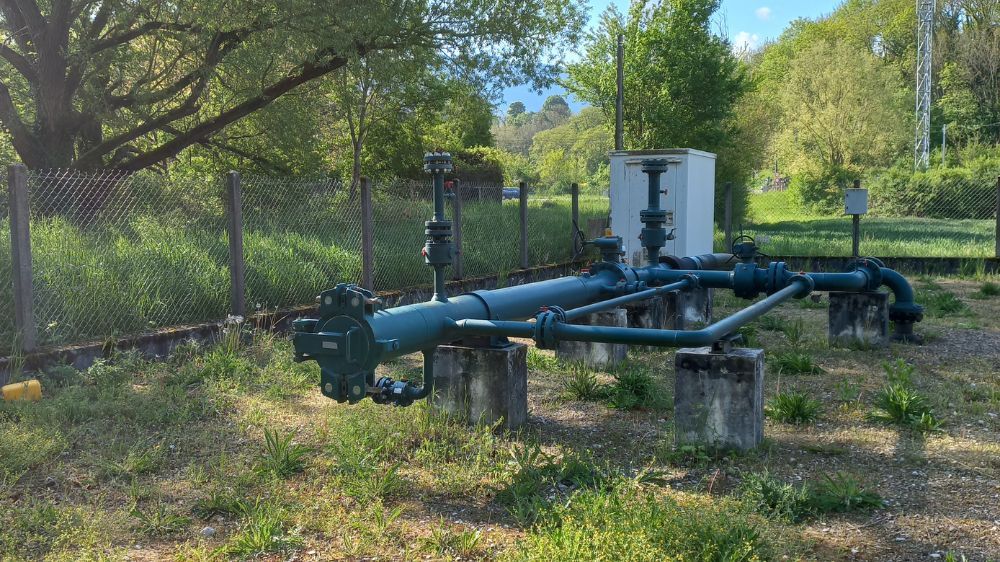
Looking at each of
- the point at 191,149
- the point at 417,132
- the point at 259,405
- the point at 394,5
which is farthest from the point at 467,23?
the point at 259,405

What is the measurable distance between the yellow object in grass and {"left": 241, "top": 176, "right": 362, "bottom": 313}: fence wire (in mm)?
2463

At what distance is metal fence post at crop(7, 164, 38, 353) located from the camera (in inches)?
231

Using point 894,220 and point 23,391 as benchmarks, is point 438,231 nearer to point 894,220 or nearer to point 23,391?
point 23,391

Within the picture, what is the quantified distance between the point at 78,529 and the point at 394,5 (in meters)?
12.0

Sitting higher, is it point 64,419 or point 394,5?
point 394,5

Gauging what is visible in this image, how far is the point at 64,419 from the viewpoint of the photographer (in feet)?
16.2

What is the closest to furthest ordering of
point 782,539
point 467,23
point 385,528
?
point 782,539 < point 385,528 < point 467,23

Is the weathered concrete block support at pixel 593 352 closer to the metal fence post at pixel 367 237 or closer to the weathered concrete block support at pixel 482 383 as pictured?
the weathered concrete block support at pixel 482 383

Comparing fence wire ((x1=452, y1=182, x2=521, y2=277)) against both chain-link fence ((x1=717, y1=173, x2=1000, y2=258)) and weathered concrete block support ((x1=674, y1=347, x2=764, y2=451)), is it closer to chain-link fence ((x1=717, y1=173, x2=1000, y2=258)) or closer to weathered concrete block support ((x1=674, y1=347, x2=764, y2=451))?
chain-link fence ((x1=717, y1=173, x2=1000, y2=258))

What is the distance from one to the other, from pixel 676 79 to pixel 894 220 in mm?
11402

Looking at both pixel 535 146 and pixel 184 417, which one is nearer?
pixel 184 417

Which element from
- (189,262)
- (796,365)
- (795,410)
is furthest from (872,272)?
(189,262)

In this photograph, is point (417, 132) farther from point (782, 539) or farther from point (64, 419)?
point (782, 539)

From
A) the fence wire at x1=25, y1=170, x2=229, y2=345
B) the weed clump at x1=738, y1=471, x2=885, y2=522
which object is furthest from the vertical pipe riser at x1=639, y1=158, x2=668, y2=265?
the fence wire at x1=25, y1=170, x2=229, y2=345
